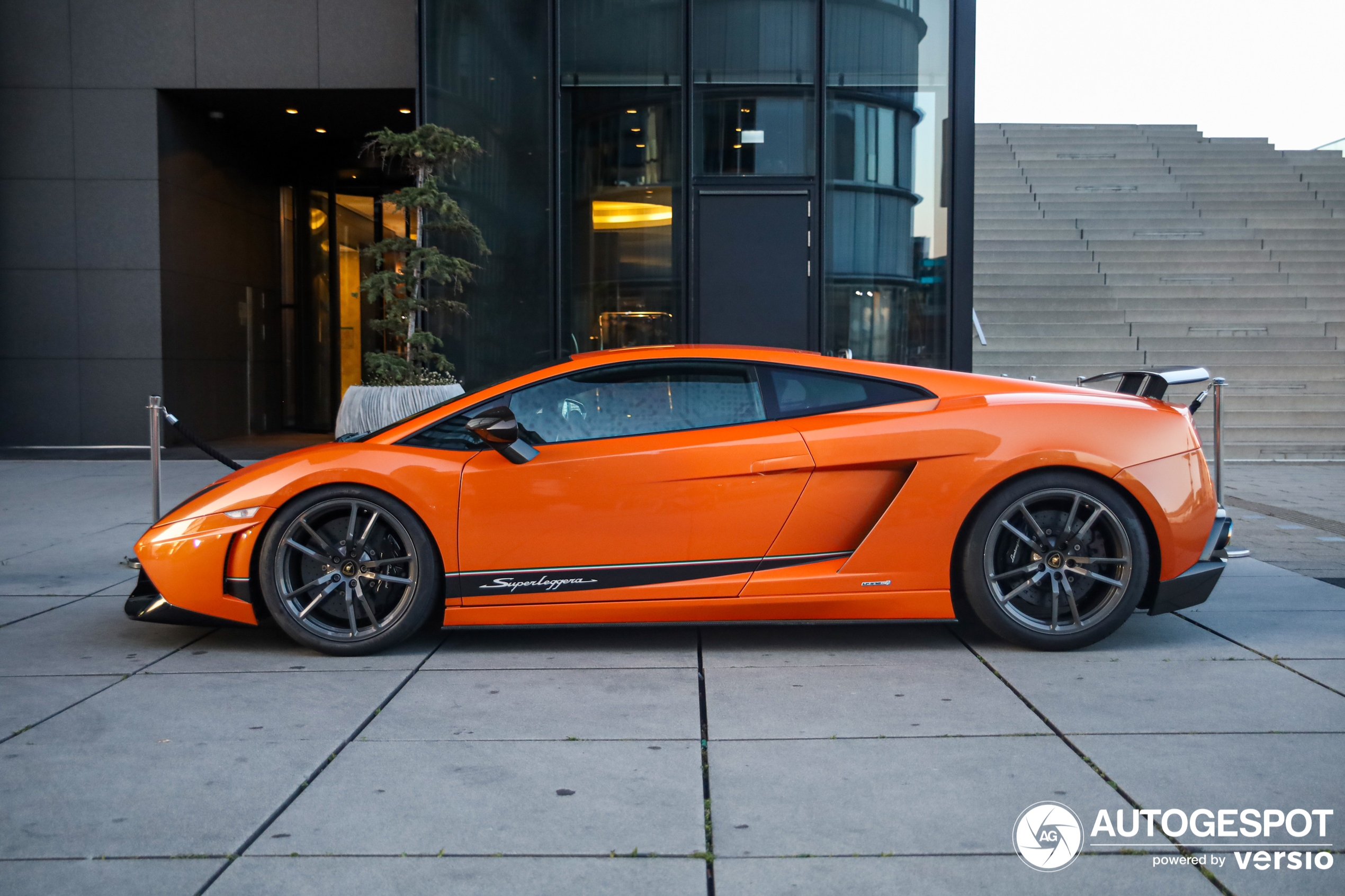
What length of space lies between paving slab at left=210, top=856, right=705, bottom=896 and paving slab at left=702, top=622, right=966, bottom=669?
1.72 metres

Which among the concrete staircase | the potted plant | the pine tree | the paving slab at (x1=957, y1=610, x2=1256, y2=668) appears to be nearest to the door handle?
the paving slab at (x1=957, y1=610, x2=1256, y2=668)

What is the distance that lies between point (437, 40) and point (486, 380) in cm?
380

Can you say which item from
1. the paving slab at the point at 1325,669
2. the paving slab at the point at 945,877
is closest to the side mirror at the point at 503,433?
the paving slab at the point at 945,877

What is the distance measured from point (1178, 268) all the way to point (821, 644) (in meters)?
12.7

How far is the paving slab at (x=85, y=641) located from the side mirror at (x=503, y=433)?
1.62 m

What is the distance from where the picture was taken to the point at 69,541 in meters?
7.05

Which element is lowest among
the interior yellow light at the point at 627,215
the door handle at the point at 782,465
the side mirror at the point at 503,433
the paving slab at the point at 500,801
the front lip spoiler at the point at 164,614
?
the paving slab at the point at 500,801

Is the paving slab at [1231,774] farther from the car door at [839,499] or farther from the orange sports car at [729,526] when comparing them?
the car door at [839,499]

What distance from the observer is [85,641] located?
4.53 metres

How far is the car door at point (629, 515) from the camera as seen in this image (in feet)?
13.5

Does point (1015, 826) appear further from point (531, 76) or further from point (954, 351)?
point (531, 76)

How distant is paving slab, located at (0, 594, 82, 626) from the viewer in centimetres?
500

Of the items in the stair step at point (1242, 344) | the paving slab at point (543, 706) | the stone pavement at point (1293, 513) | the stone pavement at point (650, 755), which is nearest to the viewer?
the stone pavement at point (650, 755)

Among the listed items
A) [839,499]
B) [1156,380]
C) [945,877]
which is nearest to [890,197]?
[1156,380]
